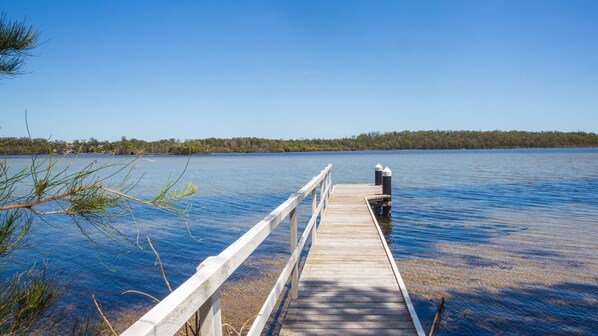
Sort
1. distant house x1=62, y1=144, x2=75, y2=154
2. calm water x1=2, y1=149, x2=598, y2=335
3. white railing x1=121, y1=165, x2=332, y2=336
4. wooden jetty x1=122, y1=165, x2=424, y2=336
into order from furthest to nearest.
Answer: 1. calm water x1=2, y1=149, x2=598, y2=335
2. distant house x1=62, y1=144, x2=75, y2=154
3. wooden jetty x1=122, y1=165, x2=424, y2=336
4. white railing x1=121, y1=165, x2=332, y2=336

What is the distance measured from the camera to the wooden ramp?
4082mm

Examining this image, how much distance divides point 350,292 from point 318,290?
0.42 metres

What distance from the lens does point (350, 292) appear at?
5.03 metres

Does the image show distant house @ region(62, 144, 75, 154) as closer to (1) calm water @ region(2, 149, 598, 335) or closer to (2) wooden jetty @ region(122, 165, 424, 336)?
(1) calm water @ region(2, 149, 598, 335)

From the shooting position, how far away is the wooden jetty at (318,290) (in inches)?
62.6

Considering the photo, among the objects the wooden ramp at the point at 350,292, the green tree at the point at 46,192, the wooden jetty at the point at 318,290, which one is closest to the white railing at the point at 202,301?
the wooden jetty at the point at 318,290

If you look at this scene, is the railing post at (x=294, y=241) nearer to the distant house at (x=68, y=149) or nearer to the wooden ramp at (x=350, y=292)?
the wooden ramp at (x=350, y=292)

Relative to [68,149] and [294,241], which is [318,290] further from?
[68,149]

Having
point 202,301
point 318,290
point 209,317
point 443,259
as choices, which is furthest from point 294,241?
point 443,259

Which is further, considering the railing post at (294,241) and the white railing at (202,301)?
the railing post at (294,241)

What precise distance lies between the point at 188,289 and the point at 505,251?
10.2 metres

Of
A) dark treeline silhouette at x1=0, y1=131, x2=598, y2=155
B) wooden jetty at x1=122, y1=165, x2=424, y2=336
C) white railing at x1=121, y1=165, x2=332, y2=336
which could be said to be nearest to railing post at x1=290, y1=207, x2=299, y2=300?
Result: wooden jetty at x1=122, y1=165, x2=424, y2=336

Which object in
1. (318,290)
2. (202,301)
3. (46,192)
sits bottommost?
(318,290)

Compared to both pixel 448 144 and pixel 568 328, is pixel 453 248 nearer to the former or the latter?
pixel 568 328
